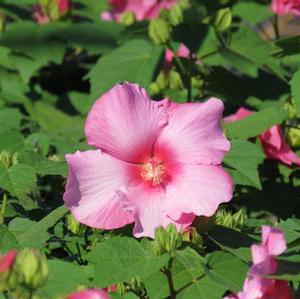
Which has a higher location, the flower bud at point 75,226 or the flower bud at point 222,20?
the flower bud at point 75,226

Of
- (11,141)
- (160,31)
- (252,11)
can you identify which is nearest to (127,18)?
(252,11)

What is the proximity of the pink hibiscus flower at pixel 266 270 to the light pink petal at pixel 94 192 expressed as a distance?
10.2 inches

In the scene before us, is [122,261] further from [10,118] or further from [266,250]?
[10,118]

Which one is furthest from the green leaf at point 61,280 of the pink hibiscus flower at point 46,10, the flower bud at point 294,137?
the pink hibiscus flower at point 46,10

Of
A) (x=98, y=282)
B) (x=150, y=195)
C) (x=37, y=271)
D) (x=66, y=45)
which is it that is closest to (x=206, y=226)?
(x=150, y=195)

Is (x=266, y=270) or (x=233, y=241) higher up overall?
(x=266, y=270)

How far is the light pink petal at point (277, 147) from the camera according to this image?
2.11 meters

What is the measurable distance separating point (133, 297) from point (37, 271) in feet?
0.73

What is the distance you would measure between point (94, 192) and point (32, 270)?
317mm

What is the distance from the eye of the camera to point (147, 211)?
1440 mm

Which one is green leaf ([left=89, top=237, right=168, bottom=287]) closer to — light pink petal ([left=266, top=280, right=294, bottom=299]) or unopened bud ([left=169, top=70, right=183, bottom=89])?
light pink petal ([left=266, top=280, right=294, bottom=299])

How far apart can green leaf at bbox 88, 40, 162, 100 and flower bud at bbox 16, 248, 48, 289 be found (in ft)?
4.14

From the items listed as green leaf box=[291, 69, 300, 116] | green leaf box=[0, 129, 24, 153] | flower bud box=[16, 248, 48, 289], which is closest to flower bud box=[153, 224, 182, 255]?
flower bud box=[16, 248, 48, 289]

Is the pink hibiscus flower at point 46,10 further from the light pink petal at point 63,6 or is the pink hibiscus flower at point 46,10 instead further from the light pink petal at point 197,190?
the light pink petal at point 197,190
